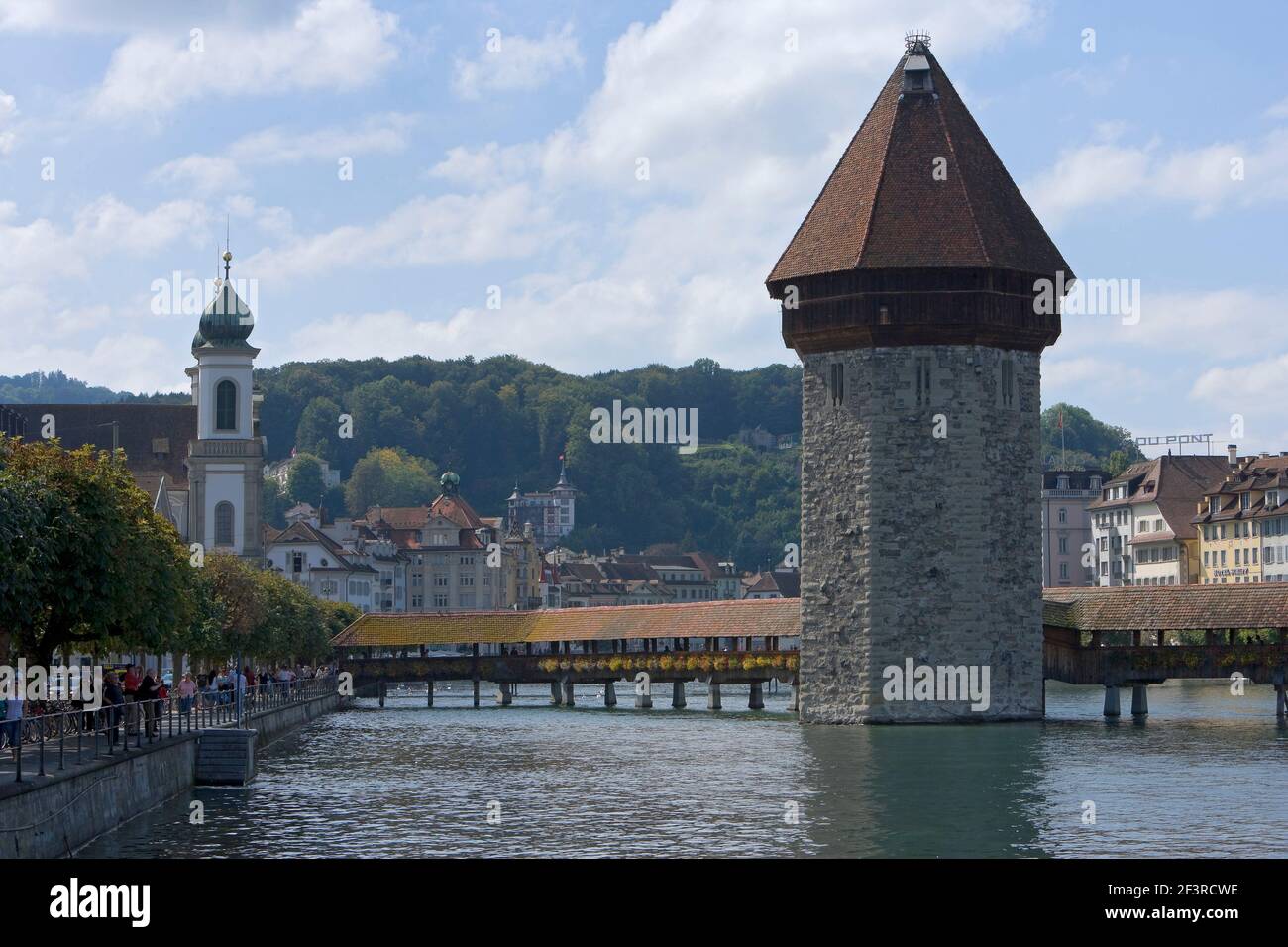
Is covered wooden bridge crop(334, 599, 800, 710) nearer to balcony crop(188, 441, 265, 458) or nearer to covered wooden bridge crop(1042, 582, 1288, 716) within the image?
covered wooden bridge crop(1042, 582, 1288, 716)

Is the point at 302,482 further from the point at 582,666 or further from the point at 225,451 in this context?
the point at 582,666

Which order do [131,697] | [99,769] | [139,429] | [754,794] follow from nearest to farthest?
[99,769] < [131,697] < [754,794] < [139,429]

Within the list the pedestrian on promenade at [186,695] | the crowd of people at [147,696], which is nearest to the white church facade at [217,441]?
the crowd of people at [147,696]

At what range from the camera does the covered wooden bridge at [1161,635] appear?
60.7m

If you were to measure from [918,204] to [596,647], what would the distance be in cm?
3348

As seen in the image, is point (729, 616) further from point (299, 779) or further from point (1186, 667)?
point (299, 779)

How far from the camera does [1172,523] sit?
391 feet

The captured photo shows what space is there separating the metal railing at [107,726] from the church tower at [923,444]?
15.7m

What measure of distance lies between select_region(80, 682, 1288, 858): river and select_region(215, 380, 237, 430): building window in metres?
Answer: 44.4

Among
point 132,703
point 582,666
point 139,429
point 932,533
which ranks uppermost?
point 139,429

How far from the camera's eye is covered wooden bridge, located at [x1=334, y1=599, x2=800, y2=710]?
7281 cm

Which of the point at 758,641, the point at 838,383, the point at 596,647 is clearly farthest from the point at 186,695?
the point at 758,641

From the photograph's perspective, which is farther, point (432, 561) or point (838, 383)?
point (432, 561)

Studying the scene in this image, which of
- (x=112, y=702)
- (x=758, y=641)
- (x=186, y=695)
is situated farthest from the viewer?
(x=758, y=641)
